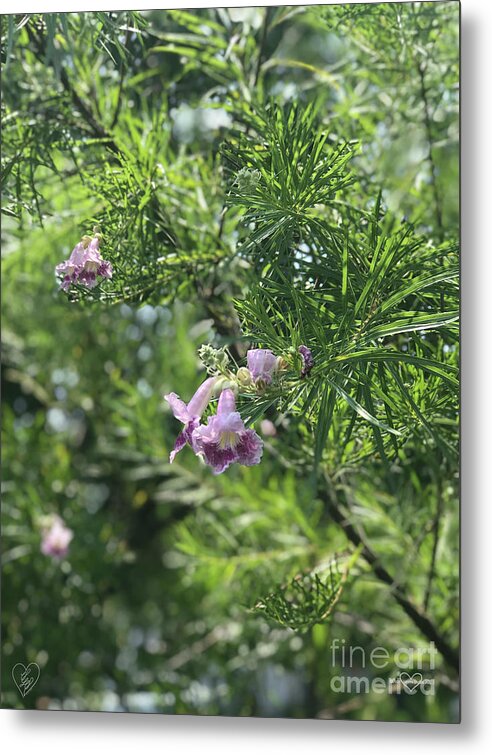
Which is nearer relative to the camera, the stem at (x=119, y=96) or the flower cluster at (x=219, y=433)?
the flower cluster at (x=219, y=433)

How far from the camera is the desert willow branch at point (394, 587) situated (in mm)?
936

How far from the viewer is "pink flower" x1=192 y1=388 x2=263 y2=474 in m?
0.65

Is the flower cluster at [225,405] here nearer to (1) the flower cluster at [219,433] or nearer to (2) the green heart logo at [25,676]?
(1) the flower cluster at [219,433]

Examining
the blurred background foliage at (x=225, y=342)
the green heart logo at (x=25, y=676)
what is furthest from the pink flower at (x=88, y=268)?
the green heart logo at (x=25, y=676)

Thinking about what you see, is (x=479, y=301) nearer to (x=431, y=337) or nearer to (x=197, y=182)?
(x=431, y=337)

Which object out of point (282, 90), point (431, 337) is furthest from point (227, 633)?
point (282, 90)

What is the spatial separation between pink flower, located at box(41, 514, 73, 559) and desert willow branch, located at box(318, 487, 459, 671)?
486 millimetres

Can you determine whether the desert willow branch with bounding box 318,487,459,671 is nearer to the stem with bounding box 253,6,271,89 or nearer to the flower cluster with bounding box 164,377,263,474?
the flower cluster with bounding box 164,377,263,474

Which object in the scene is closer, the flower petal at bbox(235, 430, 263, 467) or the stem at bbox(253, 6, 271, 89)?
the flower petal at bbox(235, 430, 263, 467)

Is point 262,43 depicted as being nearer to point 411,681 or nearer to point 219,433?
point 219,433

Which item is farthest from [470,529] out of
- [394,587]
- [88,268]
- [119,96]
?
[119,96]

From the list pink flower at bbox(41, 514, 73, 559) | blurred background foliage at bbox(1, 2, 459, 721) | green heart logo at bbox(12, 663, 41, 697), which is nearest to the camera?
blurred background foliage at bbox(1, 2, 459, 721)

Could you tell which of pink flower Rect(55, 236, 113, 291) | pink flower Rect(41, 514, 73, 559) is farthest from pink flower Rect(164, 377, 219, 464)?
pink flower Rect(41, 514, 73, 559)

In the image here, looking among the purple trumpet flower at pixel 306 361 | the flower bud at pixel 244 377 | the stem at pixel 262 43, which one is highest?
the stem at pixel 262 43
